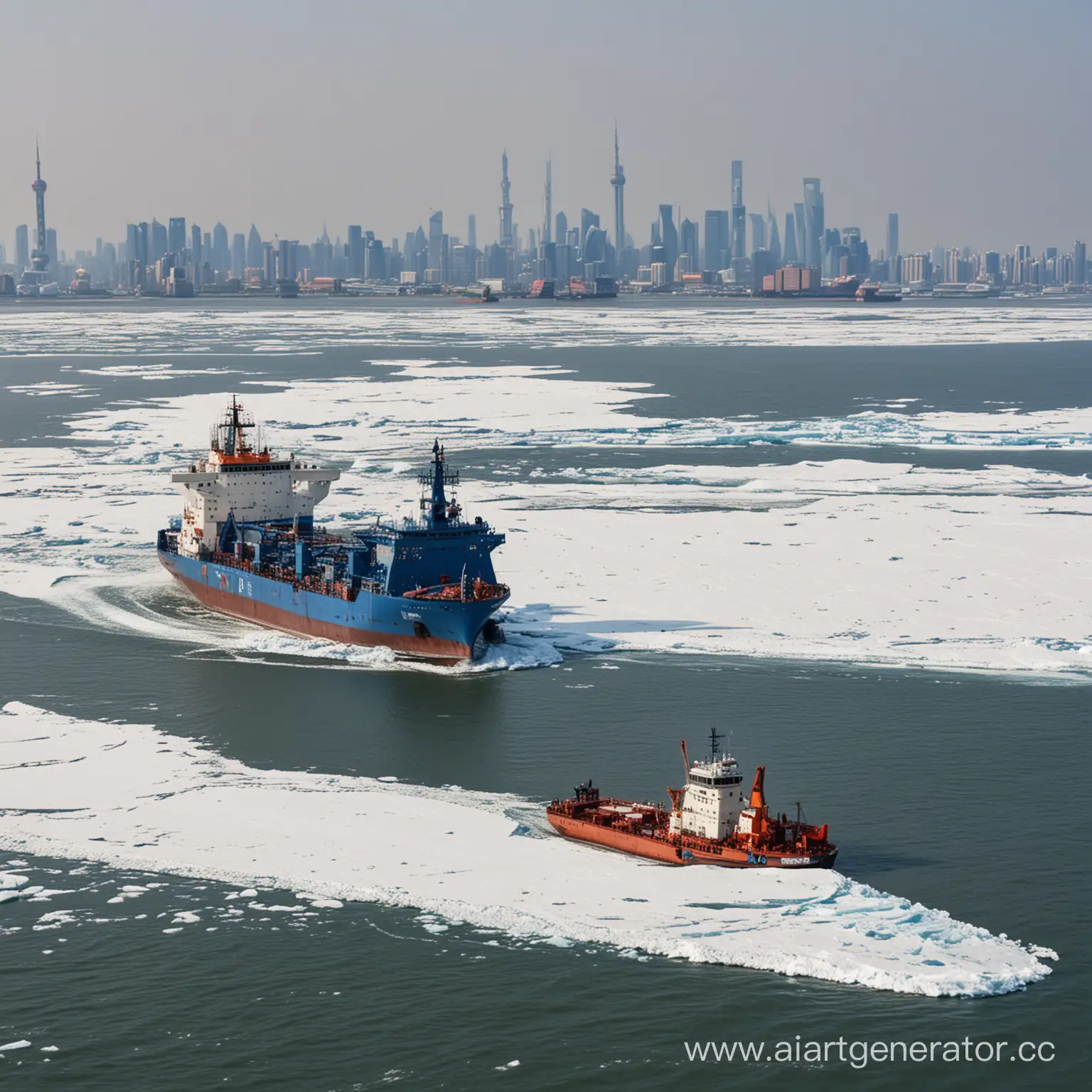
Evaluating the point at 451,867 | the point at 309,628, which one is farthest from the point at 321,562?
the point at 451,867

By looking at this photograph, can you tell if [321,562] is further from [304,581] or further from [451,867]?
[451,867]

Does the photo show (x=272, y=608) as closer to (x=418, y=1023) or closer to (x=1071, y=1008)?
(x=418, y=1023)

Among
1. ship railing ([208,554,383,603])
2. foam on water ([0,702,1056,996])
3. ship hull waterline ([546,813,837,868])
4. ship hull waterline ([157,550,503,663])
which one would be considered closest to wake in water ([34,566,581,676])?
ship hull waterline ([157,550,503,663])

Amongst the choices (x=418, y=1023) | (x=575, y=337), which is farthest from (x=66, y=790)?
(x=575, y=337)

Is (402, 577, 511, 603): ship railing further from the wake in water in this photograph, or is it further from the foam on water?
the foam on water

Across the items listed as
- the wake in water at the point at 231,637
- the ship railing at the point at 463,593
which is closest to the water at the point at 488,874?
the wake in water at the point at 231,637

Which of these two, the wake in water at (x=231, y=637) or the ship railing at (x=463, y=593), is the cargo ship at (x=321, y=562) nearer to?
the ship railing at (x=463, y=593)
